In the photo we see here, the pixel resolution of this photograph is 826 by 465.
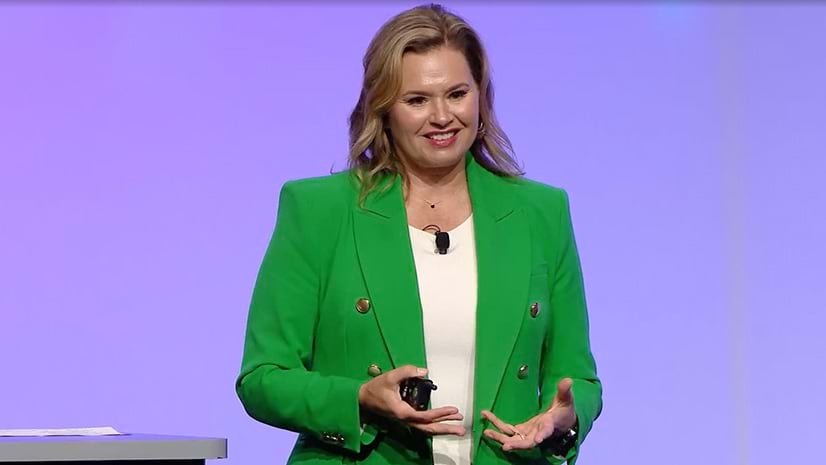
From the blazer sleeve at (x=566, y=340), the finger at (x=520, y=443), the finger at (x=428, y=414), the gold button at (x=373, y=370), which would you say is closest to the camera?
the finger at (x=428, y=414)

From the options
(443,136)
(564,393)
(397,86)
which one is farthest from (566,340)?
(397,86)

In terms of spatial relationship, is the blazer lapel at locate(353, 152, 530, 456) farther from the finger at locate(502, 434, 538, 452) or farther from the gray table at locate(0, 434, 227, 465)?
the gray table at locate(0, 434, 227, 465)

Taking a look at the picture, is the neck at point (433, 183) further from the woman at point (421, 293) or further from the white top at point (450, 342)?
the white top at point (450, 342)

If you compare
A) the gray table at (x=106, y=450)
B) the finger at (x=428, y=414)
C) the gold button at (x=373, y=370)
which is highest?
the gold button at (x=373, y=370)

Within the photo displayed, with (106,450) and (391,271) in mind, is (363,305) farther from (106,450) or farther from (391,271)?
(106,450)

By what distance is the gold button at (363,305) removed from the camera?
2.64m

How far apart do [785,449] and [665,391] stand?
0.41 m

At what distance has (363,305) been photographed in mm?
2646

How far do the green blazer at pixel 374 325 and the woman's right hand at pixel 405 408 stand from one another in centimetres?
8

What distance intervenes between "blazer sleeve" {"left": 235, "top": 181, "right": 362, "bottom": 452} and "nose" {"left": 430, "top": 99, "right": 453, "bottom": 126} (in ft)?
0.87

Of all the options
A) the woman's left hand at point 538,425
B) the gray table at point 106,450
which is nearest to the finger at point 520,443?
the woman's left hand at point 538,425

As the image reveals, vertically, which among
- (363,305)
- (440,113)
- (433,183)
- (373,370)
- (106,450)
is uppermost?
(440,113)

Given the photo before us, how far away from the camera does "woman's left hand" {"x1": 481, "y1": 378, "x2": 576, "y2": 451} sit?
2.54 metres

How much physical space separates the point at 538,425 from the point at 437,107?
1.88ft
